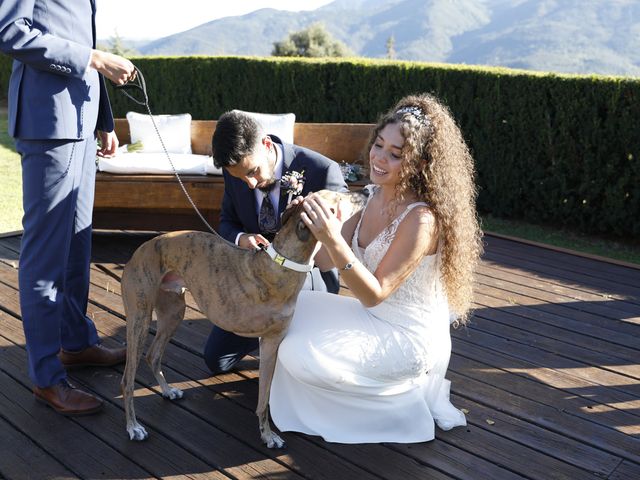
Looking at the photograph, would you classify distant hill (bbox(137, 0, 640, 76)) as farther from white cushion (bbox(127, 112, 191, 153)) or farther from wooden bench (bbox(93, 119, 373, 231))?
wooden bench (bbox(93, 119, 373, 231))

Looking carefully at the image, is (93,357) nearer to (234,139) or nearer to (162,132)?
(234,139)

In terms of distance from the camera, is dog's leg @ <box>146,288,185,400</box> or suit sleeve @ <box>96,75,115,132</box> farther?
suit sleeve @ <box>96,75,115,132</box>

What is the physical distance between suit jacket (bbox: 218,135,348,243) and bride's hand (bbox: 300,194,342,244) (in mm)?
825

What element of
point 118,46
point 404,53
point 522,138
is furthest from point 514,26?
point 522,138

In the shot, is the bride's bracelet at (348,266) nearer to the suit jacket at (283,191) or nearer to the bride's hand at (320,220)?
the bride's hand at (320,220)

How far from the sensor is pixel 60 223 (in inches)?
108

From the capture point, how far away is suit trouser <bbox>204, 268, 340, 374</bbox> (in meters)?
3.10

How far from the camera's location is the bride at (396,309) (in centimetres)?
253

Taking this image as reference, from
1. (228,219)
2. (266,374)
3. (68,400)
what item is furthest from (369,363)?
(68,400)

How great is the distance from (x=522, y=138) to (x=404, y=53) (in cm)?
15012

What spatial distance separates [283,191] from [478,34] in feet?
570

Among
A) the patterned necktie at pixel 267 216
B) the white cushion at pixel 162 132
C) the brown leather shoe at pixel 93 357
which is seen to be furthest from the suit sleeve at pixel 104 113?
the white cushion at pixel 162 132

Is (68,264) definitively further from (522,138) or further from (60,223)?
(522,138)

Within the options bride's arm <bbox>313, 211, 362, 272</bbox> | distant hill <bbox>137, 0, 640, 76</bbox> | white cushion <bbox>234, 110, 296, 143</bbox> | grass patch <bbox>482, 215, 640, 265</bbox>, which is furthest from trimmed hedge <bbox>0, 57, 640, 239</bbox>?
distant hill <bbox>137, 0, 640, 76</bbox>
